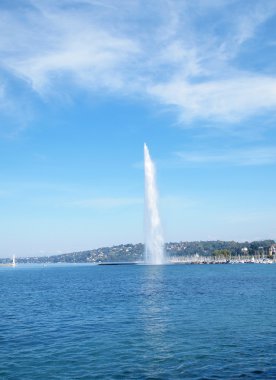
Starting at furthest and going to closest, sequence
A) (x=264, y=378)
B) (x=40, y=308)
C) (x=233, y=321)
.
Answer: (x=40, y=308) → (x=233, y=321) → (x=264, y=378)

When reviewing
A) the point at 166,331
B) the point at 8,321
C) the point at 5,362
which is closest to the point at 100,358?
the point at 5,362

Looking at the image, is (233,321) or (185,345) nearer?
(185,345)

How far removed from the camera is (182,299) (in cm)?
5800

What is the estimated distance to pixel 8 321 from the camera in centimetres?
4344

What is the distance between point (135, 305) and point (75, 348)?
923 inches

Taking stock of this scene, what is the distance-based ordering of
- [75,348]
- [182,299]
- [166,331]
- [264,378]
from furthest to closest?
[182,299], [166,331], [75,348], [264,378]

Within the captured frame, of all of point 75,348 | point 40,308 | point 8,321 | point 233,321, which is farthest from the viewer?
point 40,308

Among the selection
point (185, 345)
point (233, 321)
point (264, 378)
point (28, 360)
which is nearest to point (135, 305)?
point (233, 321)

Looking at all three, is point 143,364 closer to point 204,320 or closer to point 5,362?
point 5,362

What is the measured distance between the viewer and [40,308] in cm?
5241

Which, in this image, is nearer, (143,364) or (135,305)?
(143,364)

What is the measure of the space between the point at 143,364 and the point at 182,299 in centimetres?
3316

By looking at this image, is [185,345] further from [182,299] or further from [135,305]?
[182,299]

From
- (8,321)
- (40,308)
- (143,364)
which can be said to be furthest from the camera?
(40,308)
